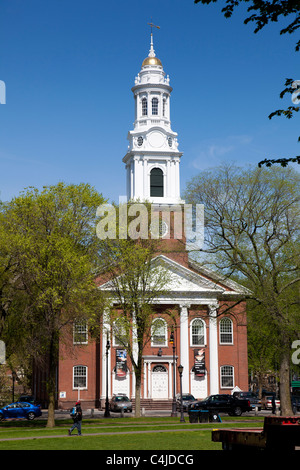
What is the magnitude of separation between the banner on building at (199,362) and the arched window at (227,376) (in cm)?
236

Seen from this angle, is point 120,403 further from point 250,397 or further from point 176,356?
point 250,397

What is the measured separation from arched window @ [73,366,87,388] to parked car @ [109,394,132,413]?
626 centimetres

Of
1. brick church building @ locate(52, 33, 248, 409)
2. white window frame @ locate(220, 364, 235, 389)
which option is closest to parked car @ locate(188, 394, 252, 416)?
brick church building @ locate(52, 33, 248, 409)

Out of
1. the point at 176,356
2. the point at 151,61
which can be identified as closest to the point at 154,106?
the point at 151,61

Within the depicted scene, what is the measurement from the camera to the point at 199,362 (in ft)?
198

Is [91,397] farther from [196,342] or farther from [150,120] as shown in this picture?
[150,120]

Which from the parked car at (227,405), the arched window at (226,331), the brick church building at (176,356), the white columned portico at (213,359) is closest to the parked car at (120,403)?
the brick church building at (176,356)

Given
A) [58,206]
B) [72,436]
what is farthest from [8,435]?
[58,206]

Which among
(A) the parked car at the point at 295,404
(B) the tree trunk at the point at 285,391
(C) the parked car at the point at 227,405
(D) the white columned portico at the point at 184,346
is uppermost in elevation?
(D) the white columned portico at the point at 184,346

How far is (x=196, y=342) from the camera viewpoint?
61.5 m

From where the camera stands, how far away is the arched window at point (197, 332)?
61.5 metres

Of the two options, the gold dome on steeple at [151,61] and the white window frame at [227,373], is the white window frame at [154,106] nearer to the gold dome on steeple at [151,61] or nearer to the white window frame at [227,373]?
the gold dome on steeple at [151,61]

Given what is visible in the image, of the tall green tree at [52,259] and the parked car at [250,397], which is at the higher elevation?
the tall green tree at [52,259]

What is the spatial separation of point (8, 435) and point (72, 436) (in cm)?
356
